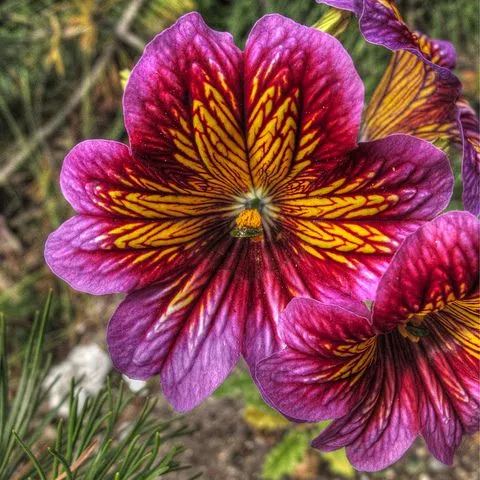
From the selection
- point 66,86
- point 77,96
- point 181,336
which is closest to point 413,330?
point 181,336

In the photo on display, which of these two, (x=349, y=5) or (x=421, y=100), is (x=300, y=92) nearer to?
(x=349, y=5)

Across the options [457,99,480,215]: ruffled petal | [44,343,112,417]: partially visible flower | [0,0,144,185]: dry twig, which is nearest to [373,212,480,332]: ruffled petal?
[457,99,480,215]: ruffled petal

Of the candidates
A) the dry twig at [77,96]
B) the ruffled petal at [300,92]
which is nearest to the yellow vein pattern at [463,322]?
the ruffled petal at [300,92]

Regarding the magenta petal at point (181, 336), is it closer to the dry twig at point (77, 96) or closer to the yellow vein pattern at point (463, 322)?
the yellow vein pattern at point (463, 322)

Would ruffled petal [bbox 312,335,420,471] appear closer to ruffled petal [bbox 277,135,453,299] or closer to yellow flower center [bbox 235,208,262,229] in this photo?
ruffled petal [bbox 277,135,453,299]

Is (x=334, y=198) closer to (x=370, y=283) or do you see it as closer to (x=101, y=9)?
(x=370, y=283)

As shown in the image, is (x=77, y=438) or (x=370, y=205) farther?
(x=77, y=438)

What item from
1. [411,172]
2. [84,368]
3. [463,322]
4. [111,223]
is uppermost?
[411,172]

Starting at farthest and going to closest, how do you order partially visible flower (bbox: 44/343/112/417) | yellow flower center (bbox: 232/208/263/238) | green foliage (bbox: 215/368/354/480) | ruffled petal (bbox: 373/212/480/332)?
partially visible flower (bbox: 44/343/112/417) → green foliage (bbox: 215/368/354/480) → yellow flower center (bbox: 232/208/263/238) → ruffled petal (bbox: 373/212/480/332)
